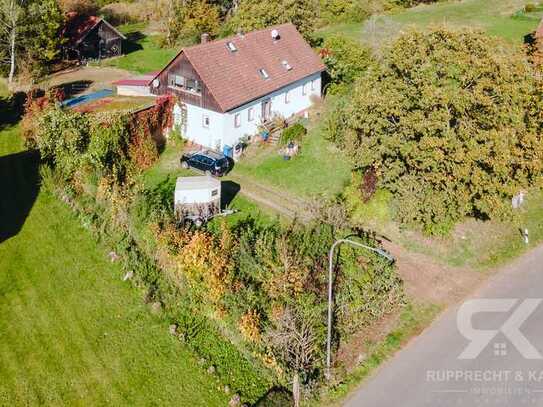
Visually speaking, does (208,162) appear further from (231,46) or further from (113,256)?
(231,46)

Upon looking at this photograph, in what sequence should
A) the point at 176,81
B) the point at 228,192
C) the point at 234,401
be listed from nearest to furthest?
the point at 234,401
the point at 228,192
the point at 176,81

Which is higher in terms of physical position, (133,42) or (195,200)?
(133,42)

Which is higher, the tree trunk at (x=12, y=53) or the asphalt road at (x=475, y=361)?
the tree trunk at (x=12, y=53)

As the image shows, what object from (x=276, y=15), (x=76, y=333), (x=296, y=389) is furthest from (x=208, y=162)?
(x=276, y=15)

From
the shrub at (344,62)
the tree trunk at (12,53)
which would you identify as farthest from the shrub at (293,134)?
the tree trunk at (12,53)

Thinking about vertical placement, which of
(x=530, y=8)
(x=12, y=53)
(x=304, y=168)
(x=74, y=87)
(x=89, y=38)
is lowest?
(x=304, y=168)

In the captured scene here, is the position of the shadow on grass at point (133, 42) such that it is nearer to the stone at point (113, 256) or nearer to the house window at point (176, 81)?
the house window at point (176, 81)

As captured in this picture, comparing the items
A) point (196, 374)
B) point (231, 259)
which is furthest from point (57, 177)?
point (196, 374)
